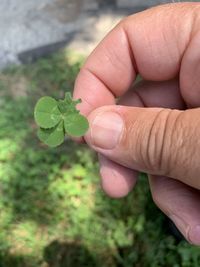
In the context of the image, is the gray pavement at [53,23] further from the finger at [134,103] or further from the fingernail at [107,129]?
the fingernail at [107,129]

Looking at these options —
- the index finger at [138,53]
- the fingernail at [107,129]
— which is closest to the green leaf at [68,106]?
the fingernail at [107,129]

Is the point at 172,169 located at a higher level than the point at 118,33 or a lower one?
lower

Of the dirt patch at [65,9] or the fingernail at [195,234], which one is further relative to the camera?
the dirt patch at [65,9]

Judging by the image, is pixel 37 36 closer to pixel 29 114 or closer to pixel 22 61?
pixel 22 61

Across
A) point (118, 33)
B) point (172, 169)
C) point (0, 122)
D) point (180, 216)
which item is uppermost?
point (118, 33)

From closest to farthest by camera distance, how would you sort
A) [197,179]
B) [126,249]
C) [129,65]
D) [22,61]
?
1. [197,179]
2. [129,65]
3. [126,249]
4. [22,61]

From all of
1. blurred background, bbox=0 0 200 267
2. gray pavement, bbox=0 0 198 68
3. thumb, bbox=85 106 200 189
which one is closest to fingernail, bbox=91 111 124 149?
thumb, bbox=85 106 200 189

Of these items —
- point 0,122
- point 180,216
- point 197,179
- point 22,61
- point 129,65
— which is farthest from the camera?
point 22,61

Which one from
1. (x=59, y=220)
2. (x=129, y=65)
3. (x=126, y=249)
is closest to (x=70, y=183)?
(x=59, y=220)
